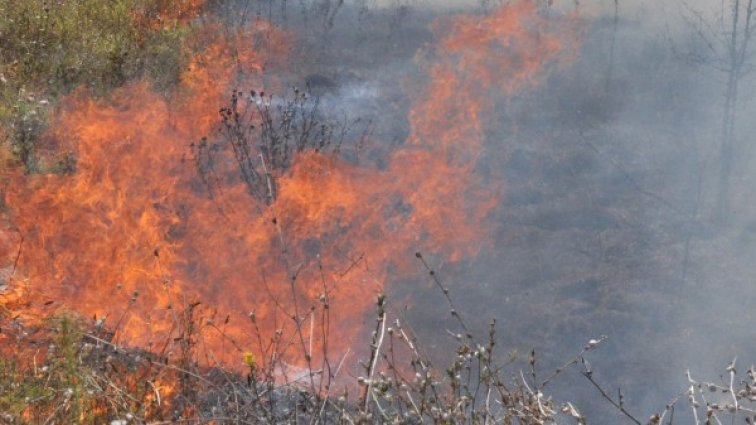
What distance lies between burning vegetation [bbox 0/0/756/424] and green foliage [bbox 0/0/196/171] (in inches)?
1.4

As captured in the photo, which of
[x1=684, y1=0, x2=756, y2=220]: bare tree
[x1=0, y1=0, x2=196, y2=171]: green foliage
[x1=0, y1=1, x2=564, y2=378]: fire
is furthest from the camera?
[x1=684, y1=0, x2=756, y2=220]: bare tree

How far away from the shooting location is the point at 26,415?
3805mm

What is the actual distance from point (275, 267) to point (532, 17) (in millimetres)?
7597

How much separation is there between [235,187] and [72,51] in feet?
11.1

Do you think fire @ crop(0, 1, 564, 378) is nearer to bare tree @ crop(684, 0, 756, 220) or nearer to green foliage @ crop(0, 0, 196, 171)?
green foliage @ crop(0, 0, 196, 171)

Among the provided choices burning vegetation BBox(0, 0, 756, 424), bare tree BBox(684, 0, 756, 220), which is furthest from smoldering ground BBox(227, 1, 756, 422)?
burning vegetation BBox(0, 0, 756, 424)

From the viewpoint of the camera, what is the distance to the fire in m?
7.08

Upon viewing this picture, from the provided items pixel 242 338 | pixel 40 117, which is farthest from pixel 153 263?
pixel 40 117

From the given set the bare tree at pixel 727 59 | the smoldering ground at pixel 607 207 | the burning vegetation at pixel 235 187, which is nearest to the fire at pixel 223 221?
the burning vegetation at pixel 235 187

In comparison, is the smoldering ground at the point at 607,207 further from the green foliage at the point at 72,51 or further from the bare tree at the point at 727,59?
the green foliage at the point at 72,51

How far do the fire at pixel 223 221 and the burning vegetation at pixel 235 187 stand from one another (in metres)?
0.02

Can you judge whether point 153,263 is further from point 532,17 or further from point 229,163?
point 532,17

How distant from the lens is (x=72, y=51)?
10008 mm

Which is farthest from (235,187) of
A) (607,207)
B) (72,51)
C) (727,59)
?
(727,59)
